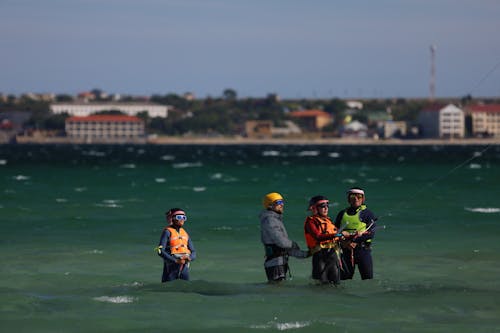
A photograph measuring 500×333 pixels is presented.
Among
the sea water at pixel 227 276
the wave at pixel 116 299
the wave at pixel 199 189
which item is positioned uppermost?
the wave at pixel 116 299

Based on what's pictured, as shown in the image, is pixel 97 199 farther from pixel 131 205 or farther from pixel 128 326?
pixel 128 326

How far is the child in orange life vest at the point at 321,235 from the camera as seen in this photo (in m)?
17.7

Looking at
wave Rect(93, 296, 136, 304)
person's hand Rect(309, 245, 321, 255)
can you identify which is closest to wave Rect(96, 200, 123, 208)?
wave Rect(93, 296, 136, 304)

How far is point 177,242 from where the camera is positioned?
18344 mm

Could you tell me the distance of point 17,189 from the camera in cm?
6138

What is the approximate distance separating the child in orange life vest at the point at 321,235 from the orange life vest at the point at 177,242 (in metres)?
1.95

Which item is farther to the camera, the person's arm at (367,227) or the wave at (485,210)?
the wave at (485,210)

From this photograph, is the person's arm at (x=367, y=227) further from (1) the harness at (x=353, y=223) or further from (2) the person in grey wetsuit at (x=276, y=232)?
(2) the person in grey wetsuit at (x=276, y=232)

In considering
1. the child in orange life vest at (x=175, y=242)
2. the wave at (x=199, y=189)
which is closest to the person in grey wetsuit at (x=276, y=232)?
the child in orange life vest at (x=175, y=242)

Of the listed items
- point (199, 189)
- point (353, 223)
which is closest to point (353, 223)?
point (353, 223)

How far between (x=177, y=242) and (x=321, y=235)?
2301 mm

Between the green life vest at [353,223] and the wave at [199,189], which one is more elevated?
the green life vest at [353,223]

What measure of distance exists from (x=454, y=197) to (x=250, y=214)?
14.0 m

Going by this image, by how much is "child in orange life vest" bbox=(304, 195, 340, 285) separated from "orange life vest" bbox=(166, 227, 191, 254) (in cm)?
195
